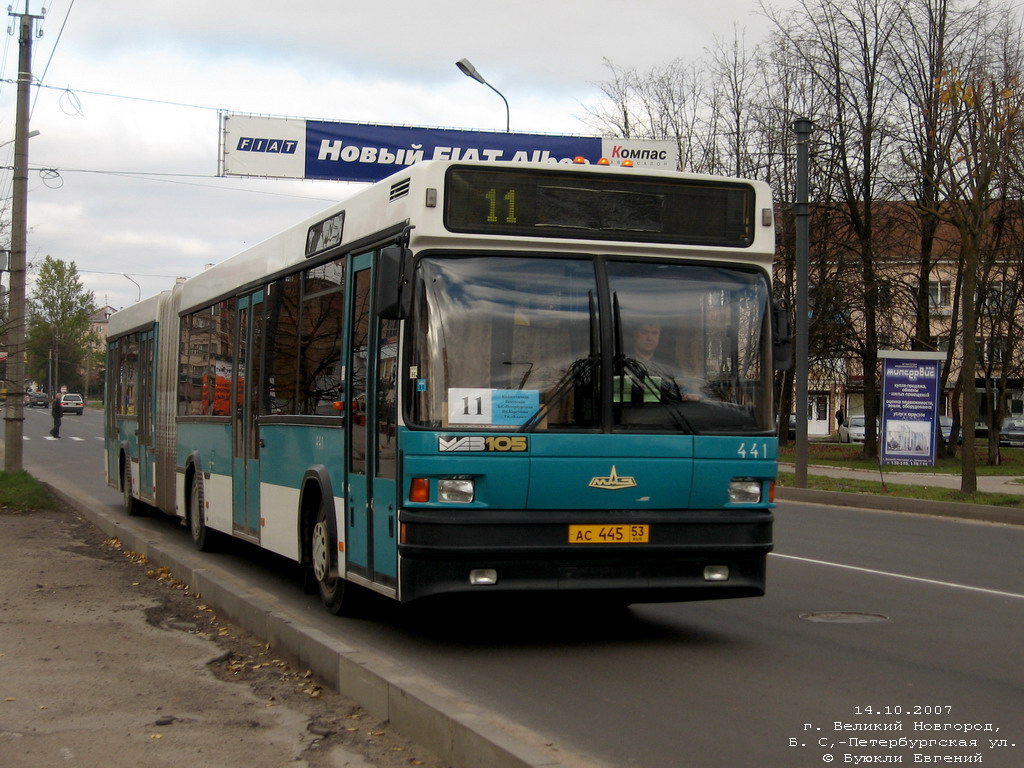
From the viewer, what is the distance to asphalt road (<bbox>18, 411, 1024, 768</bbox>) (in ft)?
19.6

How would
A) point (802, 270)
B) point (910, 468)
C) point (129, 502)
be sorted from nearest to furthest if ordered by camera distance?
point (129, 502)
point (802, 270)
point (910, 468)

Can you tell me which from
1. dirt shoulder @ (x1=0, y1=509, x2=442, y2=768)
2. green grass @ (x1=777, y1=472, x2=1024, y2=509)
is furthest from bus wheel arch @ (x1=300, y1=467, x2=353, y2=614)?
green grass @ (x1=777, y1=472, x2=1024, y2=509)

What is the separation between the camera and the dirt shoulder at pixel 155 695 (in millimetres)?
5832

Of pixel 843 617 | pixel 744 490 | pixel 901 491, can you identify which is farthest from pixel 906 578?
pixel 901 491

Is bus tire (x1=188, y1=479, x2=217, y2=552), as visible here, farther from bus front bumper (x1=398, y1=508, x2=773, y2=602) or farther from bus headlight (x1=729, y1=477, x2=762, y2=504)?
bus headlight (x1=729, y1=477, x2=762, y2=504)

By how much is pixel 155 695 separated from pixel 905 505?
17585 mm

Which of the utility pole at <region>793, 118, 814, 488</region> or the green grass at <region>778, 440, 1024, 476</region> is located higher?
the utility pole at <region>793, 118, 814, 488</region>

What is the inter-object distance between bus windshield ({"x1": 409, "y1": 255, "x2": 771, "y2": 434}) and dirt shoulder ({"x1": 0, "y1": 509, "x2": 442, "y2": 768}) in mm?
1945


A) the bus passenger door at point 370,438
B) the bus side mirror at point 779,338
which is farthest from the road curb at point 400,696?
the bus side mirror at point 779,338

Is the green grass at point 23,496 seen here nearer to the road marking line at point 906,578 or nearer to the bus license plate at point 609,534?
the road marking line at point 906,578

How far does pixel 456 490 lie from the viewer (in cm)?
777

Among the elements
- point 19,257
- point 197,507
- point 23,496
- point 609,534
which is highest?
point 19,257

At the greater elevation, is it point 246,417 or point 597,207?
point 597,207

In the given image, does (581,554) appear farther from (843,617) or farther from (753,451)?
(843,617)
